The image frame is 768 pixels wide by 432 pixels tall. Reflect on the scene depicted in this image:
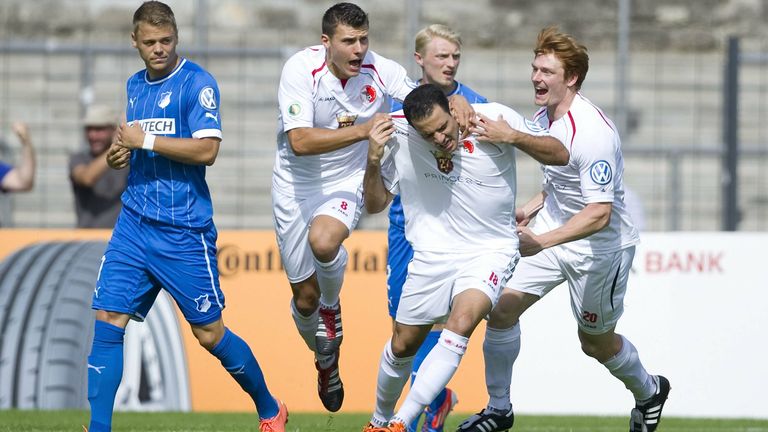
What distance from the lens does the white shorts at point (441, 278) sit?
7660 millimetres

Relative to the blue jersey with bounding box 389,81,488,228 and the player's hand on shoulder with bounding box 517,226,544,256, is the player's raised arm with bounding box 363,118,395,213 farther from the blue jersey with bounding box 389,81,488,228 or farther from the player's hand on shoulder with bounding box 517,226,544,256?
the blue jersey with bounding box 389,81,488,228

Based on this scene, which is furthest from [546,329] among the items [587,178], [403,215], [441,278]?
[441,278]

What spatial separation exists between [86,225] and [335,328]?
4.24m

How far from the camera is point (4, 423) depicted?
983cm

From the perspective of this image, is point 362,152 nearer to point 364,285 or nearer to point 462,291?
point 462,291

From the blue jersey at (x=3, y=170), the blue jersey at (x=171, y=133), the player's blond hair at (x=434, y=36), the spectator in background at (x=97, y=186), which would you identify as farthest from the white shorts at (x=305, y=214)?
the blue jersey at (x=3, y=170)

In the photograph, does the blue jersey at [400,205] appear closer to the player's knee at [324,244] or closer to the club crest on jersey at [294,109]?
the player's knee at [324,244]

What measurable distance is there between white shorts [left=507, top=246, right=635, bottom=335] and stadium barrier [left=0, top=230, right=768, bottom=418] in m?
3.03

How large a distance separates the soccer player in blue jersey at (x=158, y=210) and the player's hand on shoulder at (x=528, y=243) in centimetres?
184

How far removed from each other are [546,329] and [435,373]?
14.0 ft

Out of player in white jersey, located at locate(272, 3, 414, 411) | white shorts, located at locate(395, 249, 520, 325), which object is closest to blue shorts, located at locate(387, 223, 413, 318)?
player in white jersey, located at locate(272, 3, 414, 411)

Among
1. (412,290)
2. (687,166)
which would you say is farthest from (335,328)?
(687,166)

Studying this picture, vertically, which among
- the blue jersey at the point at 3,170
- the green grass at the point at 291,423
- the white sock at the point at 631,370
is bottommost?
the green grass at the point at 291,423

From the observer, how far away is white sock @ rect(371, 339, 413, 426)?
793 centimetres
